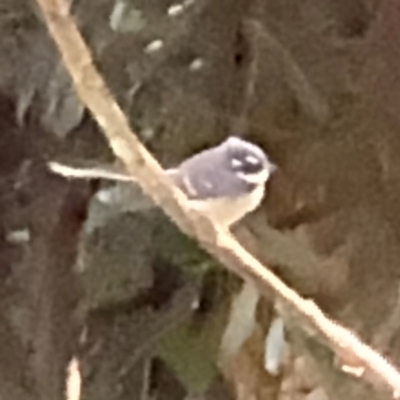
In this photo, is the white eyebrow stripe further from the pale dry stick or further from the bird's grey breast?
the pale dry stick

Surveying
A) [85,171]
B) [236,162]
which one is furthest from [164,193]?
[236,162]

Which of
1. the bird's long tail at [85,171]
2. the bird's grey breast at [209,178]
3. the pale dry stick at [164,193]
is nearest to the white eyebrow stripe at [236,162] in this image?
the bird's grey breast at [209,178]

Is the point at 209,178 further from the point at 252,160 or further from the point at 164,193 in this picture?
the point at 164,193

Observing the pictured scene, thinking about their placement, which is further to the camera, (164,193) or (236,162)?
(236,162)

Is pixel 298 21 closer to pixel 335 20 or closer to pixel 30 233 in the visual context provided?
pixel 335 20

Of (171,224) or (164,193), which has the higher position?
(164,193)

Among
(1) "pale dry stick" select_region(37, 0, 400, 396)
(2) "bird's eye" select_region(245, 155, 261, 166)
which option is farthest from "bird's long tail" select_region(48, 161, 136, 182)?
(1) "pale dry stick" select_region(37, 0, 400, 396)

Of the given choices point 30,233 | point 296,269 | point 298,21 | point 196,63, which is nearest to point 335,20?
point 298,21

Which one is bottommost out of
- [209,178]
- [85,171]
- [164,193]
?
[209,178]
